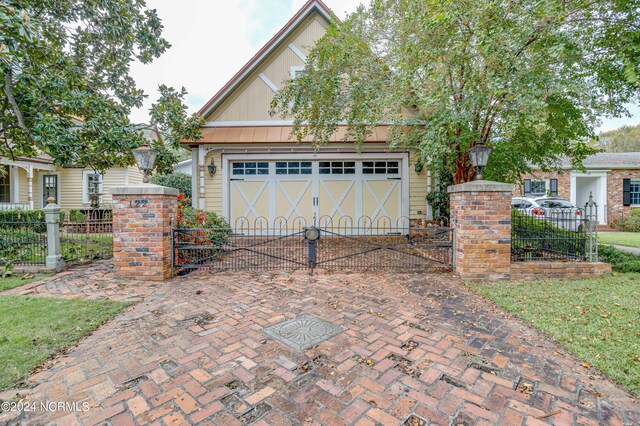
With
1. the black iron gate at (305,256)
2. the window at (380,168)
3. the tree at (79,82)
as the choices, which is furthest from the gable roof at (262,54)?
the black iron gate at (305,256)

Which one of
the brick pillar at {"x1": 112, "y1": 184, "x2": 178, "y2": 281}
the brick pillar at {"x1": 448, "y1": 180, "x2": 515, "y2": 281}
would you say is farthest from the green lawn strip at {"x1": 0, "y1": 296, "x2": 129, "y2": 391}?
the brick pillar at {"x1": 448, "y1": 180, "x2": 515, "y2": 281}

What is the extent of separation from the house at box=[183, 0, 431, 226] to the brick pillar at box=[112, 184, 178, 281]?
14.7 ft

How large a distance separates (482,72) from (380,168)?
4.75 m

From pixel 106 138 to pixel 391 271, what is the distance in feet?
22.7

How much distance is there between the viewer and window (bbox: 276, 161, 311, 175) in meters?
9.41

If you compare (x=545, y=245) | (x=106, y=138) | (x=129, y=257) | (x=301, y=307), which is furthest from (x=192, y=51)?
A: (x=545, y=245)

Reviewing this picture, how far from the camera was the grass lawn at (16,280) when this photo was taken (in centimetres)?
438

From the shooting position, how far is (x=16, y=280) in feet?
15.4

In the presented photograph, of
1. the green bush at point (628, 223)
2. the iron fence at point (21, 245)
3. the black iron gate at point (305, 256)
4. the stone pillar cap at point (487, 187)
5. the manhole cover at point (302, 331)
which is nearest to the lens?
the manhole cover at point (302, 331)

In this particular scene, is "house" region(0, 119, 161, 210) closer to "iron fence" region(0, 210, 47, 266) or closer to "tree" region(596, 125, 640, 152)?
"iron fence" region(0, 210, 47, 266)

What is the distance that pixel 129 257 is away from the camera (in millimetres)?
4719

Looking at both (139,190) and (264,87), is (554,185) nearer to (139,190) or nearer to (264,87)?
(264,87)

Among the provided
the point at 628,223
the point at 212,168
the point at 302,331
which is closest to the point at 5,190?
the point at 212,168

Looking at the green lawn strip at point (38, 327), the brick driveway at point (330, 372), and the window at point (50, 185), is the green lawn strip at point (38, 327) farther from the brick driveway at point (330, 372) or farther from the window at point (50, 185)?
the window at point (50, 185)
